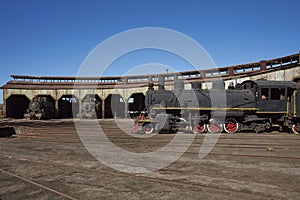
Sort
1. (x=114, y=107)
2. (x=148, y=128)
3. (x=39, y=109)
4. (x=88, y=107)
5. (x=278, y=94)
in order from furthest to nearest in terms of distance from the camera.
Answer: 1. (x=114, y=107)
2. (x=88, y=107)
3. (x=39, y=109)
4. (x=278, y=94)
5. (x=148, y=128)

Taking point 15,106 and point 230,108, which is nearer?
point 230,108

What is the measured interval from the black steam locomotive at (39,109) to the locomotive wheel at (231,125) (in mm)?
26187

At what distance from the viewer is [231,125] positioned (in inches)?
599

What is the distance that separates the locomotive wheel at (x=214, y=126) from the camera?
15.1m

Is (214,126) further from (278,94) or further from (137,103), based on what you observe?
(137,103)

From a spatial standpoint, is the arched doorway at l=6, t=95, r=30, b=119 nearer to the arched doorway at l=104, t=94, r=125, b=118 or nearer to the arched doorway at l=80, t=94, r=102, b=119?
the arched doorway at l=80, t=94, r=102, b=119

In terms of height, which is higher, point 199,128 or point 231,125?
point 231,125

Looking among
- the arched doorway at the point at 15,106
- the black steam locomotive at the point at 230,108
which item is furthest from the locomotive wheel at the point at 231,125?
the arched doorway at the point at 15,106

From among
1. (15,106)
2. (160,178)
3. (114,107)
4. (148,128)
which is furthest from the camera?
(114,107)

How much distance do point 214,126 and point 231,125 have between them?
114cm

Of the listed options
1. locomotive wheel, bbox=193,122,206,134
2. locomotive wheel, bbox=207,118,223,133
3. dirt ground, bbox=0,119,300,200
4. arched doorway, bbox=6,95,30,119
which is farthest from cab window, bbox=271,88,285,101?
arched doorway, bbox=6,95,30,119

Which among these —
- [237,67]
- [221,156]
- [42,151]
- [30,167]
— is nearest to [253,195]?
[221,156]

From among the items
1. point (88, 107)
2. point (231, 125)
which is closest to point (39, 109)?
point (88, 107)

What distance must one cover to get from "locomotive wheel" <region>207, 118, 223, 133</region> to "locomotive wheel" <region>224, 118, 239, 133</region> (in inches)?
16.3
